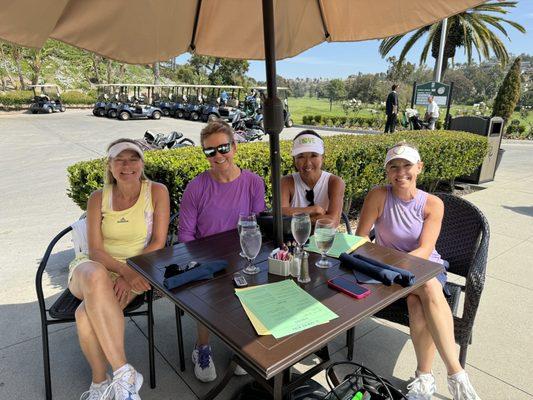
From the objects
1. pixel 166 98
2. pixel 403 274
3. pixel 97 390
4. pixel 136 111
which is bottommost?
pixel 97 390

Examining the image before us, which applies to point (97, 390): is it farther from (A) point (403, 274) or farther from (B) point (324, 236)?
(A) point (403, 274)

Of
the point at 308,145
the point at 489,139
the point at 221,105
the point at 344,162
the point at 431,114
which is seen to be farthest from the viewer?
the point at 221,105

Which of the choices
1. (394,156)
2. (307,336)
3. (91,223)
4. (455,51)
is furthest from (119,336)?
Result: (455,51)

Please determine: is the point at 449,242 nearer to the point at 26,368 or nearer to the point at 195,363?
the point at 195,363

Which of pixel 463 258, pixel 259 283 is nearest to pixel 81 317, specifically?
pixel 259 283

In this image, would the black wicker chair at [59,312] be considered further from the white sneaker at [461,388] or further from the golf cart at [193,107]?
the golf cart at [193,107]

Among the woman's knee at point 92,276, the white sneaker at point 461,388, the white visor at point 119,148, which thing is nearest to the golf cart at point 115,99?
the white visor at point 119,148

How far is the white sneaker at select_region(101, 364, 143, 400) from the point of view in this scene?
1.76 metres

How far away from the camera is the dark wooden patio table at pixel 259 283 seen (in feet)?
3.74

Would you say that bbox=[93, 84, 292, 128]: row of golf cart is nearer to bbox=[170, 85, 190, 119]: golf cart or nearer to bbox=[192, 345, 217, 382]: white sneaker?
bbox=[170, 85, 190, 119]: golf cart

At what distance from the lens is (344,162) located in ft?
14.8

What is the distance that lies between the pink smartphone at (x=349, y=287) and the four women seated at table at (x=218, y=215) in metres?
0.66

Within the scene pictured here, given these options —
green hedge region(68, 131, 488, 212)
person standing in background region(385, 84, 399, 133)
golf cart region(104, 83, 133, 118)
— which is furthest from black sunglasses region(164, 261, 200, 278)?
golf cart region(104, 83, 133, 118)

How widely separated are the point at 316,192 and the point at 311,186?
0.20 feet
